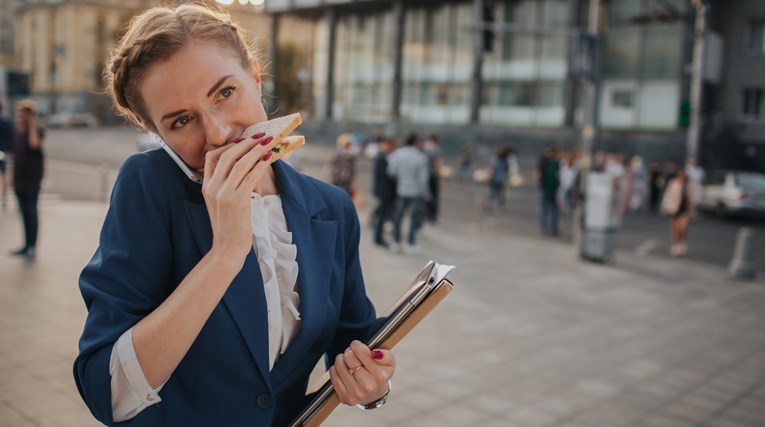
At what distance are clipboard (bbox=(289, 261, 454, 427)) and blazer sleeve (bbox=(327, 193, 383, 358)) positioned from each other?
19 cm

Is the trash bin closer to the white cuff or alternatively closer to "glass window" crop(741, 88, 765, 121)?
the white cuff

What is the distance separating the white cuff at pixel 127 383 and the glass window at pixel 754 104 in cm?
3650

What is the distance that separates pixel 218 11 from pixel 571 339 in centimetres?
609

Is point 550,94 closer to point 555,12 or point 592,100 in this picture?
point 555,12

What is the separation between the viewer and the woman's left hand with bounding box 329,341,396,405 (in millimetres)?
1551

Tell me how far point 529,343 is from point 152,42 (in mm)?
5926

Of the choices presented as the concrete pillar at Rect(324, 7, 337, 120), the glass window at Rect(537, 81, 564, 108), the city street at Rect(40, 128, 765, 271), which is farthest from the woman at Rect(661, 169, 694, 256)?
the concrete pillar at Rect(324, 7, 337, 120)

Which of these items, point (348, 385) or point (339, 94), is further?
point (339, 94)

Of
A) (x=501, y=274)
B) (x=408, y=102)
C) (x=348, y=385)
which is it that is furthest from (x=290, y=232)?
(x=408, y=102)

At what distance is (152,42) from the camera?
141 centimetres

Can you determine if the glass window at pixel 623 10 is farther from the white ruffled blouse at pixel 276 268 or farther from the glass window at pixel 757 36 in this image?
the white ruffled blouse at pixel 276 268

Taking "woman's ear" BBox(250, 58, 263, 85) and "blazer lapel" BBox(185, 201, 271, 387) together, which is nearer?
"blazer lapel" BBox(185, 201, 271, 387)

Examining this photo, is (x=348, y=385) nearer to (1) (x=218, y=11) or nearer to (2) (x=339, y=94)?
(1) (x=218, y=11)

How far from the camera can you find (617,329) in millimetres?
7438
